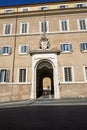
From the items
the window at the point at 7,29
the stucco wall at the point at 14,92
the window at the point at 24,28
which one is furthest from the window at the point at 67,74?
the window at the point at 7,29

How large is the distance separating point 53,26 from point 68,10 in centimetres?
346

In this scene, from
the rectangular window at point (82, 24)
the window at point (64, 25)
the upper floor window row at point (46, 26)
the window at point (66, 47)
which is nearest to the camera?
the window at point (66, 47)

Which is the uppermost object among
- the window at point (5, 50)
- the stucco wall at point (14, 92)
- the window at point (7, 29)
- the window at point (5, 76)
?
the window at point (7, 29)

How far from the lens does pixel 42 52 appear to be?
2250 cm

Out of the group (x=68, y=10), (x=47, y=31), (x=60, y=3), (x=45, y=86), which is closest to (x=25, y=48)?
(x=47, y=31)

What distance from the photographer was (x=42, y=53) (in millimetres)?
22562

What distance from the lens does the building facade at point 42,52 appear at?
2144 centimetres

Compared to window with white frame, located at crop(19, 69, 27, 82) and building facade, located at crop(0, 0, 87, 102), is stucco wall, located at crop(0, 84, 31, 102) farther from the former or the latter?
window with white frame, located at crop(19, 69, 27, 82)

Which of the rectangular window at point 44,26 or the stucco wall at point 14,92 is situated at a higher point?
the rectangular window at point 44,26

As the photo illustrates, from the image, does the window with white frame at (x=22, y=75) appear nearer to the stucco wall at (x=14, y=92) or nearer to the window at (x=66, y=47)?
the stucco wall at (x=14, y=92)

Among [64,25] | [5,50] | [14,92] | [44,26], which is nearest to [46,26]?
[44,26]

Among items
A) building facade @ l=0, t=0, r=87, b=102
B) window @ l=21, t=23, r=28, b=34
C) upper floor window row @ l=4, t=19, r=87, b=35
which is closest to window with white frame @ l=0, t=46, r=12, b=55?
building facade @ l=0, t=0, r=87, b=102

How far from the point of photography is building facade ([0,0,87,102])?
2144 centimetres

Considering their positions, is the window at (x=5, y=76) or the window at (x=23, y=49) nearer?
the window at (x=5, y=76)
